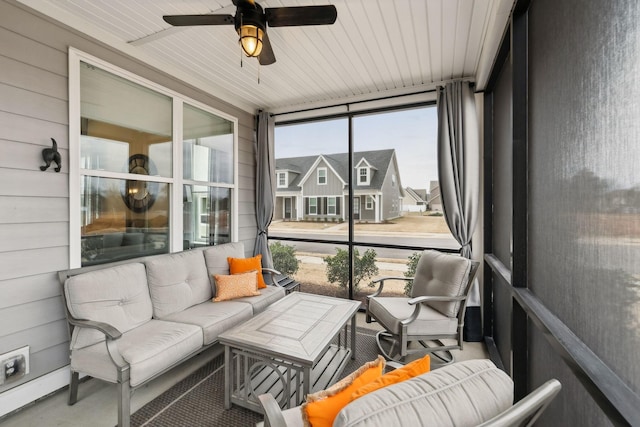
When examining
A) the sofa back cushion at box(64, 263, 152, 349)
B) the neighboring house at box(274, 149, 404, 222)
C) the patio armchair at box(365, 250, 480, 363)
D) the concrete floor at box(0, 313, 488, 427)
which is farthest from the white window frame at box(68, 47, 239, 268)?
the patio armchair at box(365, 250, 480, 363)

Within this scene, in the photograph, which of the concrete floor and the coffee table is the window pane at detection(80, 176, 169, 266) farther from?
the coffee table

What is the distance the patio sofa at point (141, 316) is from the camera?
1.80 meters

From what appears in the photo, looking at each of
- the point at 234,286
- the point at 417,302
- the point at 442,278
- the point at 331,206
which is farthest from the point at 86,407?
the point at 331,206

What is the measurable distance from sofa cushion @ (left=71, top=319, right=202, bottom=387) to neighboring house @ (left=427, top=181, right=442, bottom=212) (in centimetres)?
279

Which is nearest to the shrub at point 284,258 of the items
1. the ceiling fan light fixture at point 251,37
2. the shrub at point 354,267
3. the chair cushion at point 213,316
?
the shrub at point 354,267

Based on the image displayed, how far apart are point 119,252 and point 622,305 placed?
3.26 m

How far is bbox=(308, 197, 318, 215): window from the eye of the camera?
13.6 ft

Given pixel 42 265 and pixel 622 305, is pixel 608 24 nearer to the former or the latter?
pixel 622 305

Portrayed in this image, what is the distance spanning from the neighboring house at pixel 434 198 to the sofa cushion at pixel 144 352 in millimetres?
2794

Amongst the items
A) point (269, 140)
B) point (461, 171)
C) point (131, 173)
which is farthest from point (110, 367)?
point (461, 171)

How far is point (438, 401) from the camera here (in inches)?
29.9

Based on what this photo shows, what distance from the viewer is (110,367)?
1.79 metres

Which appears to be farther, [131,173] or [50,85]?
[131,173]

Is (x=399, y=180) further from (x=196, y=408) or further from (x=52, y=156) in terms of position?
(x=52, y=156)
